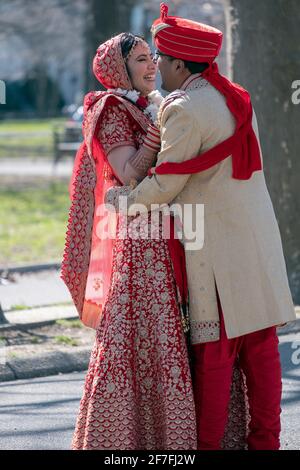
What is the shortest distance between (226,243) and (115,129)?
0.65 meters

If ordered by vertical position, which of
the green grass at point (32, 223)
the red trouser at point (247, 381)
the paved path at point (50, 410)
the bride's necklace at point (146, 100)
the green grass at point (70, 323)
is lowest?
the green grass at point (32, 223)

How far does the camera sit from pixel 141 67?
4.61m

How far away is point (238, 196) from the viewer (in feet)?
14.4

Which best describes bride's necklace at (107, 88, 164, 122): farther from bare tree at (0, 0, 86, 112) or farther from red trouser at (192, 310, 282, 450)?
bare tree at (0, 0, 86, 112)

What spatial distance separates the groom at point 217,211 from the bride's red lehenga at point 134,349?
3.7 inches

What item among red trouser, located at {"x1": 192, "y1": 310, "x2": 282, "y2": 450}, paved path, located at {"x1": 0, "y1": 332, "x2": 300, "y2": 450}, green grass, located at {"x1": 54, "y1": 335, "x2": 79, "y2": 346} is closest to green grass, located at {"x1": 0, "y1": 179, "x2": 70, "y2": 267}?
green grass, located at {"x1": 54, "y1": 335, "x2": 79, "y2": 346}

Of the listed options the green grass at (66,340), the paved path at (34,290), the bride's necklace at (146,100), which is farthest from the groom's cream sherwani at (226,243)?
the paved path at (34,290)

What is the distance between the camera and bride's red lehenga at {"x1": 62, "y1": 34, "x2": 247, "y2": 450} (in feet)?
14.5

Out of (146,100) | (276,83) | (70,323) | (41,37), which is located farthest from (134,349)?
(41,37)

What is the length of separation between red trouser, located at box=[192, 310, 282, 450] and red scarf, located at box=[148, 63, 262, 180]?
0.63m

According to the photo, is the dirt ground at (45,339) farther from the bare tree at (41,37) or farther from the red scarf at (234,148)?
the bare tree at (41,37)

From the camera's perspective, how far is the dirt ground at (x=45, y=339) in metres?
7.19

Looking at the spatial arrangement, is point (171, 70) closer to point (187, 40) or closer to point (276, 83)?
point (187, 40)
